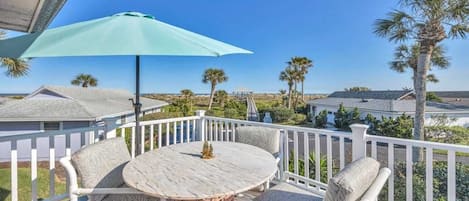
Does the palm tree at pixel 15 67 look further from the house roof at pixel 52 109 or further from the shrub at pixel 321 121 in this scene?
the shrub at pixel 321 121

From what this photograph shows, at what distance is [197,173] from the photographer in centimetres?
199

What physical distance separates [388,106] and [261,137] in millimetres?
22694

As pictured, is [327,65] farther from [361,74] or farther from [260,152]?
[260,152]

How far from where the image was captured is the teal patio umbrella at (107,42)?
1.79 meters

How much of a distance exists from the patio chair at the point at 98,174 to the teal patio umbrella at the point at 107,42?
83cm

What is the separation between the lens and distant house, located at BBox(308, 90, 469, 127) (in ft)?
69.8

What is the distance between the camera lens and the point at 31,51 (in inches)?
72.7

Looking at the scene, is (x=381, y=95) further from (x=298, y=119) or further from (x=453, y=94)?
(x=453, y=94)

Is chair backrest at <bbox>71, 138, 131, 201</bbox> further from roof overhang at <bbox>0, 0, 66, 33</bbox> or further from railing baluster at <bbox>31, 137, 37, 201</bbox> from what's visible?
roof overhang at <bbox>0, 0, 66, 33</bbox>

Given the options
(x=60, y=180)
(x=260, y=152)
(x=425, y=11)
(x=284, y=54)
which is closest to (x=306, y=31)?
(x=284, y=54)

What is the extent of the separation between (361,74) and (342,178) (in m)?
29.9

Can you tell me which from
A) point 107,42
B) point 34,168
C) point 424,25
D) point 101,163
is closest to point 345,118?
point 424,25

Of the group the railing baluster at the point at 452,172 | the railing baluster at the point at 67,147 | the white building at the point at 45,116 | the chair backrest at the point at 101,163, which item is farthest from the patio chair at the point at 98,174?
the white building at the point at 45,116

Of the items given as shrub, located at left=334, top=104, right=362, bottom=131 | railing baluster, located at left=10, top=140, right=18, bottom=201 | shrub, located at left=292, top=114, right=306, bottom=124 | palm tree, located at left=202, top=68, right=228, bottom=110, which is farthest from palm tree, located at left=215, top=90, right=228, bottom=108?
railing baluster, located at left=10, top=140, right=18, bottom=201
